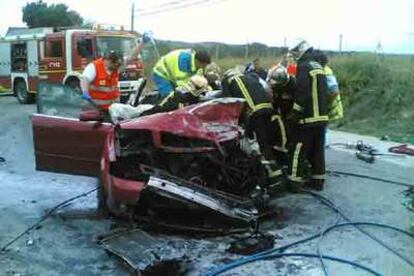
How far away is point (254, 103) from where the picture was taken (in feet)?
20.1

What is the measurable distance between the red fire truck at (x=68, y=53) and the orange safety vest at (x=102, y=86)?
899 cm

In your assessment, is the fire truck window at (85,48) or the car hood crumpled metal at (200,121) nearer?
the car hood crumpled metal at (200,121)

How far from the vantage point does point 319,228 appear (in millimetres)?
5344

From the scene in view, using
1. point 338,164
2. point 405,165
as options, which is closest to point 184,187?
point 338,164

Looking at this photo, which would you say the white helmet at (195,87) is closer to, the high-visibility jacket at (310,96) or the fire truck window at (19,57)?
the high-visibility jacket at (310,96)

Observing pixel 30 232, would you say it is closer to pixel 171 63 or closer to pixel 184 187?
pixel 184 187

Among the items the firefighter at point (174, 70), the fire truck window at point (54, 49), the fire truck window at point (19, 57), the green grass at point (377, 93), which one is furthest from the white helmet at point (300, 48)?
the fire truck window at point (19, 57)

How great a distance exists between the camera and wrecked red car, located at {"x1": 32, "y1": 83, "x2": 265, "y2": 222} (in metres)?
5.00

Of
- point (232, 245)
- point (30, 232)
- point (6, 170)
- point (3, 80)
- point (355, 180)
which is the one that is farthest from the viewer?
point (3, 80)

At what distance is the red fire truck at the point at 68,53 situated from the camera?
18.0 metres

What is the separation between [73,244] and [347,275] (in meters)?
2.14

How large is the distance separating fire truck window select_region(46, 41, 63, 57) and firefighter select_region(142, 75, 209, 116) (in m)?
13.5

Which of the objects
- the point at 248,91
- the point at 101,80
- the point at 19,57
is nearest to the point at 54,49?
the point at 19,57

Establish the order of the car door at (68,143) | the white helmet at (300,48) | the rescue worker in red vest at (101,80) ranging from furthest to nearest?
the rescue worker in red vest at (101,80) < the white helmet at (300,48) < the car door at (68,143)
